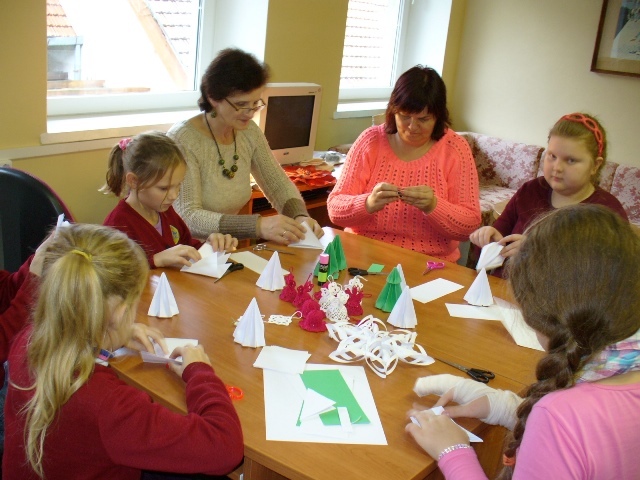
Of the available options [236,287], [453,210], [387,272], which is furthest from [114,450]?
[453,210]

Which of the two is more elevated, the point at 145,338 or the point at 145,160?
the point at 145,160

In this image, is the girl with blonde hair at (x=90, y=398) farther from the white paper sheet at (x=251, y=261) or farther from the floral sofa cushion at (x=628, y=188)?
the floral sofa cushion at (x=628, y=188)

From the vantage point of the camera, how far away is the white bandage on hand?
4.72 feet

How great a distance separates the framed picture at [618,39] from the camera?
4.49 metres

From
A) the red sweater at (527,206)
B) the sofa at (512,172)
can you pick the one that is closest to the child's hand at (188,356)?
the red sweater at (527,206)

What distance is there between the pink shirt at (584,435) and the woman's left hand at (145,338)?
0.83 meters

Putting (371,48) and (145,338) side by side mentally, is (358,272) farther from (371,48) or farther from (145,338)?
(371,48)

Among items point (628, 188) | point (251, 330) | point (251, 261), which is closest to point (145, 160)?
point (251, 261)

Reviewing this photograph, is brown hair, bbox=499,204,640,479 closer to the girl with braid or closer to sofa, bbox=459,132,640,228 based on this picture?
the girl with braid

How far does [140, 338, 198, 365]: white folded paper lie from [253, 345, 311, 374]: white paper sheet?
0.17 m

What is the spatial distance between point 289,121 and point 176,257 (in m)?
1.96

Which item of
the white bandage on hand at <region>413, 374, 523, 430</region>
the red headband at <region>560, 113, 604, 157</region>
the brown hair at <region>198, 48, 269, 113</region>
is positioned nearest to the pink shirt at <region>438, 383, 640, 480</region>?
the white bandage on hand at <region>413, 374, 523, 430</region>

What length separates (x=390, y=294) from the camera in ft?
6.28

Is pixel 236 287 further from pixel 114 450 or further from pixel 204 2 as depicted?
pixel 204 2
